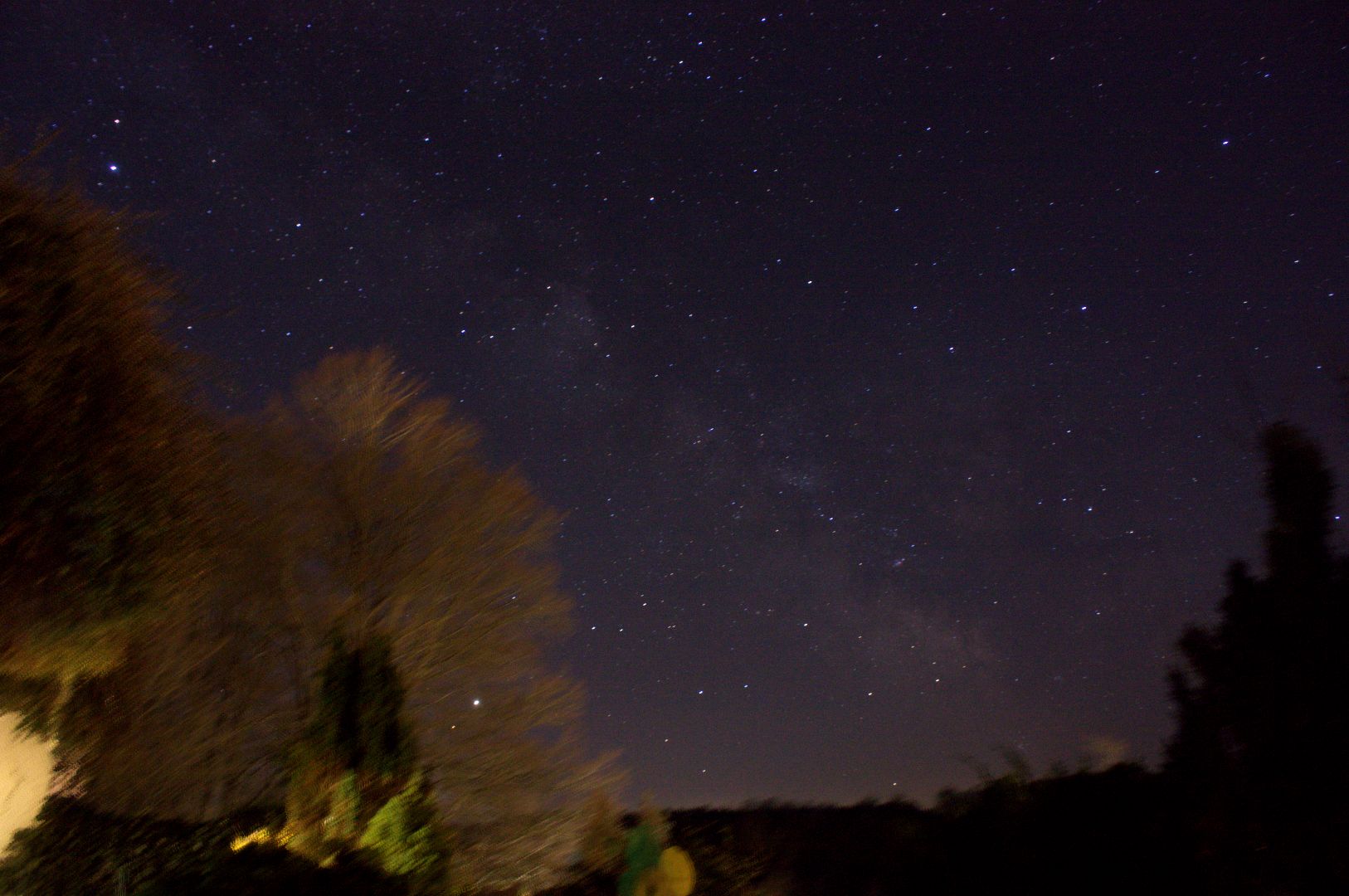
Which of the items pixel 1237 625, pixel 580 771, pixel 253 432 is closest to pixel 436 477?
pixel 253 432

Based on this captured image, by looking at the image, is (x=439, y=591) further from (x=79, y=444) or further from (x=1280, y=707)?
(x=1280, y=707)

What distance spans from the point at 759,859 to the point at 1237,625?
26.2ft

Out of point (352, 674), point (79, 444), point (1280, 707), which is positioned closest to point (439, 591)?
point (352, 674)

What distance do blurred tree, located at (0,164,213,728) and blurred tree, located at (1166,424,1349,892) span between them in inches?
397

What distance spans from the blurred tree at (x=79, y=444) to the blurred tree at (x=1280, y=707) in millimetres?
10081

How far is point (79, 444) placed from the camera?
5.68 metres

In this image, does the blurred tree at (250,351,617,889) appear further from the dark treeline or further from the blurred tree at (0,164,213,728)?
the blurred tree at (0,164,213,728)

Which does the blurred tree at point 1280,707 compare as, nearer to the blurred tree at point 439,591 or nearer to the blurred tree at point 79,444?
the blurred tree at point 439,591

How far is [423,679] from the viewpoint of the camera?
422 inches

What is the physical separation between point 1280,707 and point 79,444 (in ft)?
35.2

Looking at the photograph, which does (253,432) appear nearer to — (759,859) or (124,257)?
(124,257)

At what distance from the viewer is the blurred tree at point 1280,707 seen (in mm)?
8789

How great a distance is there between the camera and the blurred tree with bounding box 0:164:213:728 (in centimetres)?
534

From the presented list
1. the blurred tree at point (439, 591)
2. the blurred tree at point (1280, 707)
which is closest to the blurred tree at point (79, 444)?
the blurred tree at point (439, 591)
